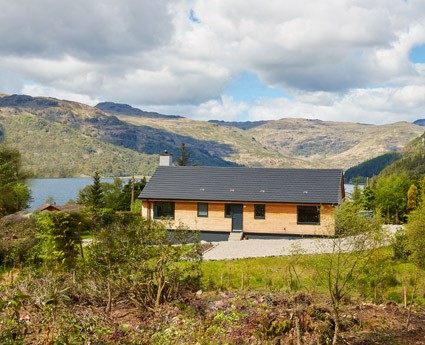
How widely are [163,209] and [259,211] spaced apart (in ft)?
23.9

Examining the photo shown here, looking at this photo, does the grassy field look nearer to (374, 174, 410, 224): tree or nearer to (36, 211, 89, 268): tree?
(36, 211, 89, 268): tree

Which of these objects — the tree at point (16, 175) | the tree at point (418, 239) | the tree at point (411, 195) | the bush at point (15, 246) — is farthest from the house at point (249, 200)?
the tree at point (16, 175)

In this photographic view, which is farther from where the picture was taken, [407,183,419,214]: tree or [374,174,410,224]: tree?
[374,174,410,224]: tree

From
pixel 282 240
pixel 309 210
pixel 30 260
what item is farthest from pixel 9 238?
pixel 309 210

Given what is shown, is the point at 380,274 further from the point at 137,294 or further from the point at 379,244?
the point at 137,294

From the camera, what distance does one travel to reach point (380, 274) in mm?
15172

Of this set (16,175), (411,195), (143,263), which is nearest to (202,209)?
(143,263)

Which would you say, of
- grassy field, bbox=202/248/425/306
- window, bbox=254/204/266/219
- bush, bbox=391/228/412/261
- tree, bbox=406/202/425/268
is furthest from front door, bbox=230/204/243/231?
tree, bbox=406/202/425/268

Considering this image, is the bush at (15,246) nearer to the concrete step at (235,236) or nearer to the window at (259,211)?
the concrete step at (235,236)

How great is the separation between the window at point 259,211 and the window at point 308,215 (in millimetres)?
2487

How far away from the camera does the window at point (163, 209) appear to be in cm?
3362

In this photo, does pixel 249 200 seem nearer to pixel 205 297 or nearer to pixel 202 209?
pixel 202 209

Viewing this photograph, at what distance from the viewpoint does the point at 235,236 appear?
104 ft

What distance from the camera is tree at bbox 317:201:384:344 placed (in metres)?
12.0
